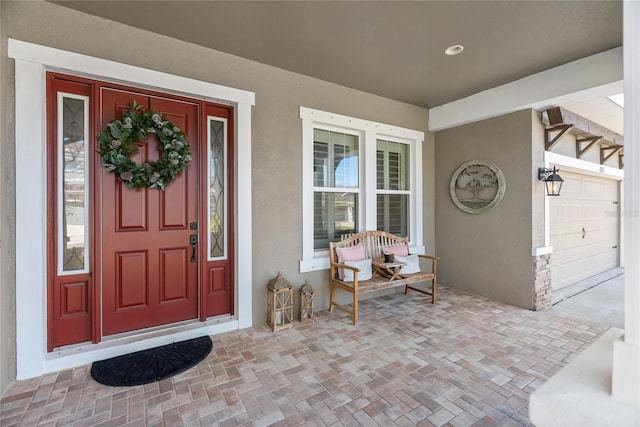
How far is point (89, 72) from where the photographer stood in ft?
7.97

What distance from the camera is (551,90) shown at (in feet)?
11.1

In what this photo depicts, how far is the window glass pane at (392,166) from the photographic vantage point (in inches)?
171

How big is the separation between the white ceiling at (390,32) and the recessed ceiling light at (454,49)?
0.18 ft

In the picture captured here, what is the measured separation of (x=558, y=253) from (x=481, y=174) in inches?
73.3

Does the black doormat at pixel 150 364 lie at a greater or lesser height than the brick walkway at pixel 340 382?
greater

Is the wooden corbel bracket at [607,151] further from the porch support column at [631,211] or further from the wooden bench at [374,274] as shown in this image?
the porch support column at [631,211]

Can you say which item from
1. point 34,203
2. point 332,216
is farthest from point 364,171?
point 34,203

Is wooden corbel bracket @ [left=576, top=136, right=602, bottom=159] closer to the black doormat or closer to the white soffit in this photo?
the white soffit

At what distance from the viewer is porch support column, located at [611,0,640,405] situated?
58 cm

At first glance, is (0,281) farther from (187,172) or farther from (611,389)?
(611,389)

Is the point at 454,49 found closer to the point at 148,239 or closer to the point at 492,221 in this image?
the point at 492,221

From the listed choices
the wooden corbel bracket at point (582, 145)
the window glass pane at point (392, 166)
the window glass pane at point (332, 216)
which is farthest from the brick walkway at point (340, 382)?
the wooden corbel bracket at point (582, 145)

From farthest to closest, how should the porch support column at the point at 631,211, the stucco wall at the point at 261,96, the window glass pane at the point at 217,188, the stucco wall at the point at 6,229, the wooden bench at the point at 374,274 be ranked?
1. the wooden bench at the point at 374,274
2. the window glass pane at the point at 217,188
3. the stucco wall at the point at 261,96
4. the stucco wall at the point at 6,229
5. the porch support column at the point at 631,211

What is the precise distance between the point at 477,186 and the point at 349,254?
7.25ft
